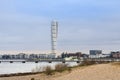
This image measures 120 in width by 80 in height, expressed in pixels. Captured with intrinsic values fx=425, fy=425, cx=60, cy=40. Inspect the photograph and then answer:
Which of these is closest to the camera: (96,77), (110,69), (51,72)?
(96,77)

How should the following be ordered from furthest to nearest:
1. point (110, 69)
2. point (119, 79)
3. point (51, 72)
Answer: point (51, 72)
point (110, 69)
point (119, 79)

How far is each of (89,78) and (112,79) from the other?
11.1 feet

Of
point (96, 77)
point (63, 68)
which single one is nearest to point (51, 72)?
point (63, 68)

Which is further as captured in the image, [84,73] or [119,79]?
[84,73]

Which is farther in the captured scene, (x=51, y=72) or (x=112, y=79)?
(x=51, y=72)

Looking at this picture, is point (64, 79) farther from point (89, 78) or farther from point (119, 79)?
point (119, 79)

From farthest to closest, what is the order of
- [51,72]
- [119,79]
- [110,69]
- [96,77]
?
[51,72] < [110,69] < [96,77] < [119,79]

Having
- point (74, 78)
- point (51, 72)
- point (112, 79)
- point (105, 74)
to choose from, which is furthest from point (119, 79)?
point (51, 72)

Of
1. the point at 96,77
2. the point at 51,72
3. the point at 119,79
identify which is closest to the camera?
the point at 119,79

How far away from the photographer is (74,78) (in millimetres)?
45156

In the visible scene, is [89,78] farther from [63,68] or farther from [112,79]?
[63,68]

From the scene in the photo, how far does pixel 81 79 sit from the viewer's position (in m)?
43.3

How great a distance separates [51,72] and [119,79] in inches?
1131

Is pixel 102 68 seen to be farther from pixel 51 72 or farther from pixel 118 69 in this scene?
pixel 51 72
